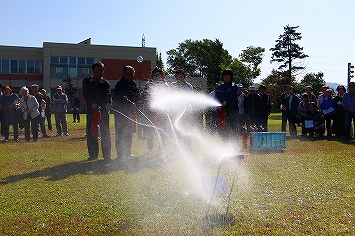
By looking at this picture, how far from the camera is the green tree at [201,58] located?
77.5 meters

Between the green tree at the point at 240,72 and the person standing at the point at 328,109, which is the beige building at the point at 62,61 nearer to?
the green tree at the point at 240,72

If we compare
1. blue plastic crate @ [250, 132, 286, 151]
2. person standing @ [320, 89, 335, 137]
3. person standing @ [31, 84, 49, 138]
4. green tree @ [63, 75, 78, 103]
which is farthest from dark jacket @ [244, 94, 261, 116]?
green tree @ [63, 75, 78, 103]

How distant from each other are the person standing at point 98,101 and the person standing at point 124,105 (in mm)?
250

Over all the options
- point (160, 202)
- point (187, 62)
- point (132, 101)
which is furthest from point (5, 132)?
point (187, 62)

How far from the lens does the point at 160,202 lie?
573 centimetres

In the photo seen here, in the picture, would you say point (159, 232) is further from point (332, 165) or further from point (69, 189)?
point (332, 165)

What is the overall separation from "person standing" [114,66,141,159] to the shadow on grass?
0.39 meters

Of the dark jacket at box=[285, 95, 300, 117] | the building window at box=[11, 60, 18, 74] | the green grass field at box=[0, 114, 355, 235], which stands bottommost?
the green grass field at box=[0, 114, 355, 235]

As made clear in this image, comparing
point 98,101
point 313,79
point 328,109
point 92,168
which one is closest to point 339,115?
point 328,109

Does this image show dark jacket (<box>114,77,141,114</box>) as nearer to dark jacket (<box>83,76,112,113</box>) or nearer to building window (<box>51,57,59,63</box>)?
dark jacket (<box>83,76,112,113</box>)

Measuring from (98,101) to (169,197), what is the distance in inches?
155

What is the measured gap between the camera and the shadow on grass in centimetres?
756

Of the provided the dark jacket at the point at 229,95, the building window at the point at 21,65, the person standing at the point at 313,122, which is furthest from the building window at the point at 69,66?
the dark jacket at the point at 229,95

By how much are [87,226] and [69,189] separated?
6.09 ft
